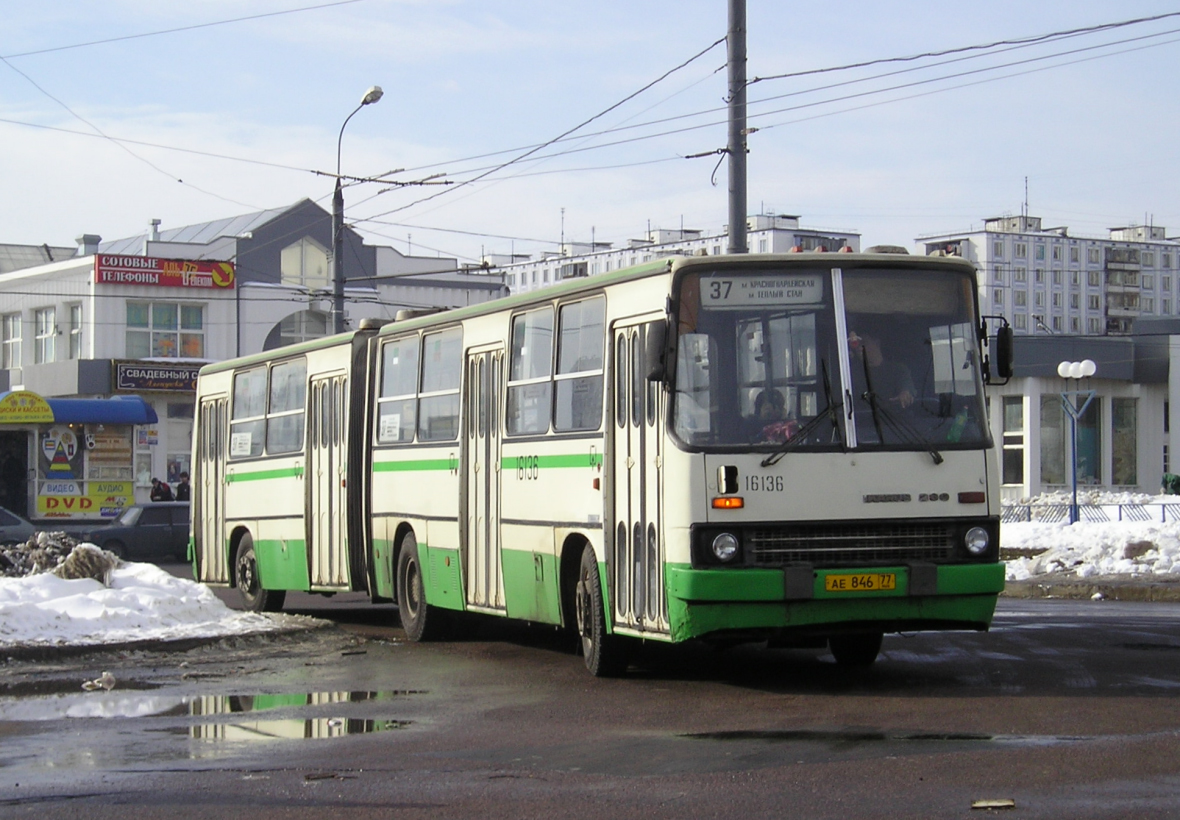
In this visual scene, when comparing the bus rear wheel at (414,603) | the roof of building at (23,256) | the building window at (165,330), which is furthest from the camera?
the roof of building at (23,256)

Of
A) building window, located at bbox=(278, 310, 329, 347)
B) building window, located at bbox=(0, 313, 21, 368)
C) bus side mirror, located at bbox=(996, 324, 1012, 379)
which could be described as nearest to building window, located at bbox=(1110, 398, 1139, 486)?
building window, located at bbox=(278, 310, 329, 347)

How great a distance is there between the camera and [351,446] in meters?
17.9

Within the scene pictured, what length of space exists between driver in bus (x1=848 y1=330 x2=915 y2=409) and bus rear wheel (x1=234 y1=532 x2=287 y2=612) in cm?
1065

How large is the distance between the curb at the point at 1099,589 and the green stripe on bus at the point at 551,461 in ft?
32.7

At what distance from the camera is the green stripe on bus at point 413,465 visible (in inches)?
607

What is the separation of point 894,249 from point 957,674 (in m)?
3.08

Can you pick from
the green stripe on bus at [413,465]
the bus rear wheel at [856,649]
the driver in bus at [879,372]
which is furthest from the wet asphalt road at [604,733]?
the driver in bus at [879,372]

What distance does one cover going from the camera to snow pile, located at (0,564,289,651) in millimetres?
14867

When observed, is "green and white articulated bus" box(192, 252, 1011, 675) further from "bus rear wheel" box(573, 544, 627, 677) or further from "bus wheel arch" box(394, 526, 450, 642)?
"bus wheel arch" box(394, 526, 450, 642)

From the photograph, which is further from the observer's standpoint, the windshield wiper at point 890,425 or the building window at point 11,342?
the building window at point 11,342

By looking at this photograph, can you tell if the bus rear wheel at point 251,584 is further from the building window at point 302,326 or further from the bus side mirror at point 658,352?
the building window at point 302,326

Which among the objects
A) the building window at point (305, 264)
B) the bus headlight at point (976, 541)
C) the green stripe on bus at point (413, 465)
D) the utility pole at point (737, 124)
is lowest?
the bus headlight at point (976, 541)

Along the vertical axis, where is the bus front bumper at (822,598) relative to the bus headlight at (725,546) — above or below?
below

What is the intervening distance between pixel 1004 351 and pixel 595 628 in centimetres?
354
